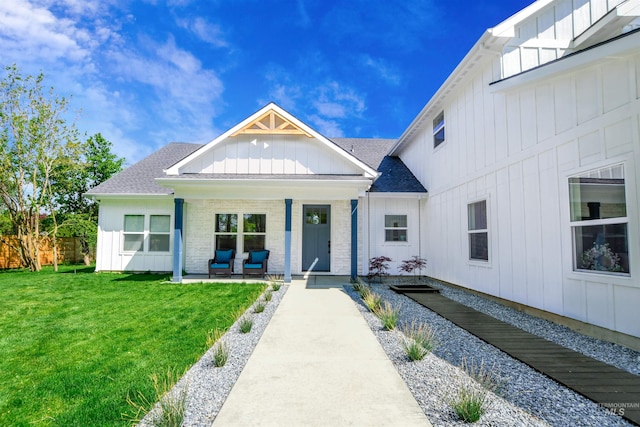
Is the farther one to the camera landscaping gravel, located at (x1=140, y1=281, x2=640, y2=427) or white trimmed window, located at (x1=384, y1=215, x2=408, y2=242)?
white trimmed window, located at (x1=384, y1=215, x2=408, y2=242)

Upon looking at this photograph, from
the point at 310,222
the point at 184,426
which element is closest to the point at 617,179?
the point at 184,426

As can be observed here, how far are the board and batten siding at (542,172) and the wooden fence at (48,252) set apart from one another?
17.9 metres

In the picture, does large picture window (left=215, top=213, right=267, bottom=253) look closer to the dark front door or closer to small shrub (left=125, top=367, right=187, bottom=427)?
the dark front door

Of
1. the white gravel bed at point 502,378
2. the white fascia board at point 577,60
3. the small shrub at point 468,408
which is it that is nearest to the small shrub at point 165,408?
the white gravel bed at point 502,378

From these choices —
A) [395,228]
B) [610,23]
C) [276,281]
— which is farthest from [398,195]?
[610,23]

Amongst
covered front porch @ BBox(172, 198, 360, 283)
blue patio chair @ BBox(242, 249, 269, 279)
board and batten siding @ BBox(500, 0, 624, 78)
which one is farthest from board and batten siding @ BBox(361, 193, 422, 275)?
board and batten siding @ BBox(500, 0, 624, 78)

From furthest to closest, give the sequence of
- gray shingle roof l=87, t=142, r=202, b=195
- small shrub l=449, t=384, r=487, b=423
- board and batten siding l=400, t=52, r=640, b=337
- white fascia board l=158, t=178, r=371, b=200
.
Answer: gray shingle roof l=87, t=142, r=202, b=195 < white fascia board l=158, t=178, r=371, b=200 < board and batten siding l=400, t=52, r=640, b=337 < small shrub l=449, t=384, r=487, b=423

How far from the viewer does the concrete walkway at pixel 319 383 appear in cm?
249

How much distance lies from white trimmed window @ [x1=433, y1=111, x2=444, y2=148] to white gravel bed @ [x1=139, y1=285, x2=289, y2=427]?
26.0 ft

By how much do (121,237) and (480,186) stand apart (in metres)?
12.2

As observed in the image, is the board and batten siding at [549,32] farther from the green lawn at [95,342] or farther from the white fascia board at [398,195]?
the green lawn at [95,342]

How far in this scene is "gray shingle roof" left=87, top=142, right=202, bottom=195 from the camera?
39.0ft

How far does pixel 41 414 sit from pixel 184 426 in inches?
54.1

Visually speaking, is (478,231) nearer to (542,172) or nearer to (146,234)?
(542,172)
